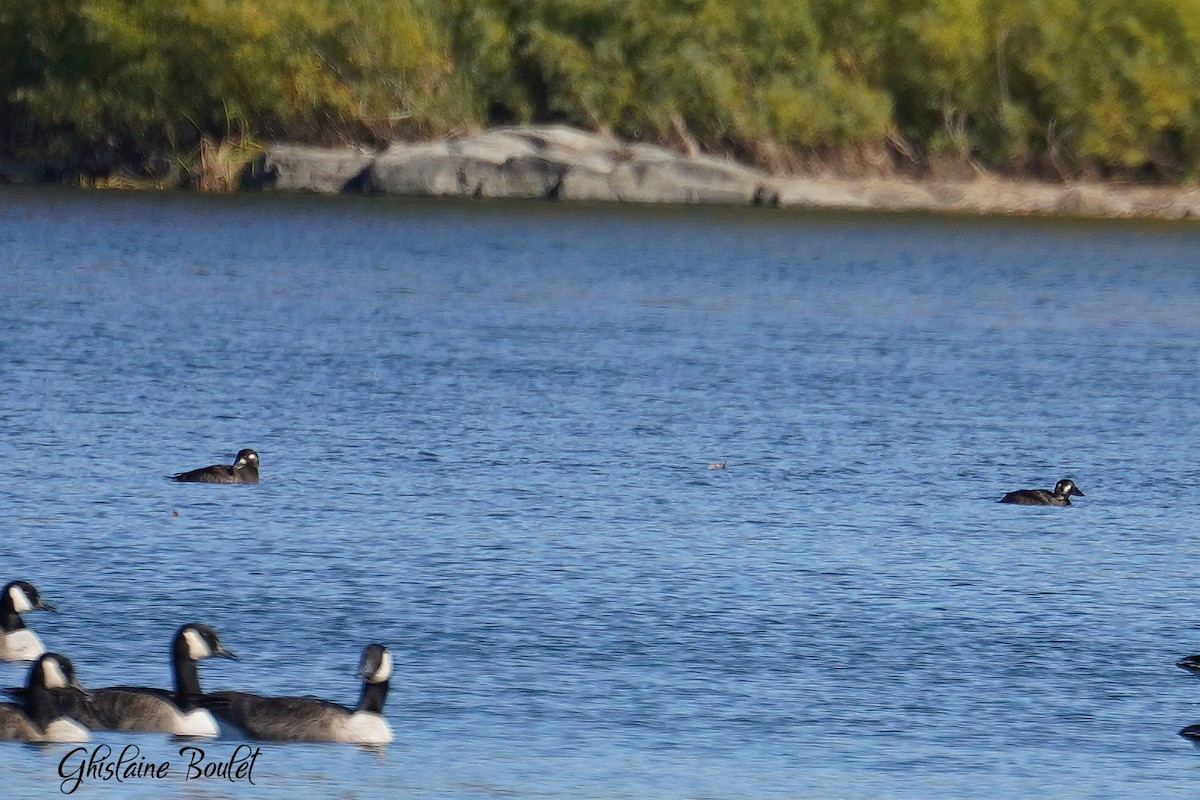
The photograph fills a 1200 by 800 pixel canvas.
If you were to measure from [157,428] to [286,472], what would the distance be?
10.8 feet

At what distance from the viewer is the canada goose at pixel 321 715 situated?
12766 mm

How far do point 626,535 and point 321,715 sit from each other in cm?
707

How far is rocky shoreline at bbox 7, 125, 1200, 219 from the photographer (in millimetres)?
86062

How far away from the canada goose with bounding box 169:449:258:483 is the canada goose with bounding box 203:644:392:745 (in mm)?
8640

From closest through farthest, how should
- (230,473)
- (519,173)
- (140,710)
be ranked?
(140,710)
(230,473)
(519,173)

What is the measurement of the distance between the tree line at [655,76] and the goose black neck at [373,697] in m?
75.0

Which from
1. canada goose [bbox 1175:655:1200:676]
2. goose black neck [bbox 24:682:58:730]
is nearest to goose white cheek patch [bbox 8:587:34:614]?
goose black neck [bbox 24:682:58:730]

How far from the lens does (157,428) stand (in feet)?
83.7

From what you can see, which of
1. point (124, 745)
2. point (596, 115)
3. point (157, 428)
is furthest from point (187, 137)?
point (124, 745)

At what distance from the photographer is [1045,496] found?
2177cm

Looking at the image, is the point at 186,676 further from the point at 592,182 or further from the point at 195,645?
the point at 592,182

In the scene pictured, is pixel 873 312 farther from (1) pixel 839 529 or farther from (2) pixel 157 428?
(1) pixel 839 529

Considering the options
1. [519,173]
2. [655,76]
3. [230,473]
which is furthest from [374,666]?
[655,76]

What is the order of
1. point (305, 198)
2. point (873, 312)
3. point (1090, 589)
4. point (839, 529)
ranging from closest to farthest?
point (1090, 589)
point (839, 529)
point (873, 312)
point (305, 198)
